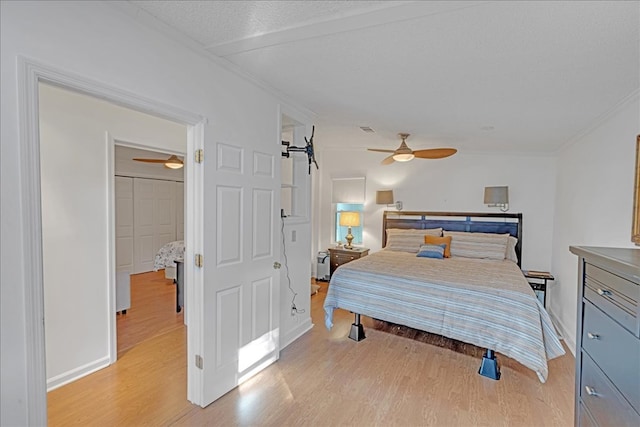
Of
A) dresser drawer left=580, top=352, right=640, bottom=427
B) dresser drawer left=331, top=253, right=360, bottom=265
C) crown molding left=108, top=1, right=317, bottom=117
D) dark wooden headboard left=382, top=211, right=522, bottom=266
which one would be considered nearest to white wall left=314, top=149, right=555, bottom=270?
dark wooden headboard left=382, top=211, right=522, bottom=266

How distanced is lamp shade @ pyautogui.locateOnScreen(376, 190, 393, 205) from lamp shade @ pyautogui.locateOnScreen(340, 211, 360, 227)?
0.50m

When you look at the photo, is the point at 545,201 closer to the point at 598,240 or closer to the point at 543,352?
the point at 598,240

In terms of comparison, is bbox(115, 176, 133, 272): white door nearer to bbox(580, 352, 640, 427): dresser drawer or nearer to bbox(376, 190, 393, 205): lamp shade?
bbox(376, 190, 393, 205): lamp shade

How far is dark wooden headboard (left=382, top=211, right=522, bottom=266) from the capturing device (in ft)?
16.6

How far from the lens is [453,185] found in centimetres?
550

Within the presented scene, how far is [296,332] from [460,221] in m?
3.41

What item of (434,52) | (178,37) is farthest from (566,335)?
(178,37)

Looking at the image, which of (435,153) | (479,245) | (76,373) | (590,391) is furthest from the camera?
(479,245)

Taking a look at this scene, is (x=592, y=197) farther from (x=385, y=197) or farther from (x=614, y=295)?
(x=385, y=197)

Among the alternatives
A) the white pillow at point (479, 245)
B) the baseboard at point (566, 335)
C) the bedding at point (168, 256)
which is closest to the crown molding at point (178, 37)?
the white pillow at point (479, 245)

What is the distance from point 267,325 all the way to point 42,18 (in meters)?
2.54

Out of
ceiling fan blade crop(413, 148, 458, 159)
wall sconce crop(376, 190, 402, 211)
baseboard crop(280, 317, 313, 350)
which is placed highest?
ceiling fan blade crop(413, 148, 458, 159)

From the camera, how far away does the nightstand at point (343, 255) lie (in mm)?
5723

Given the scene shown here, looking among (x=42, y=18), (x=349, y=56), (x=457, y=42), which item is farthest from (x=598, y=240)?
(x=42, y=18)
